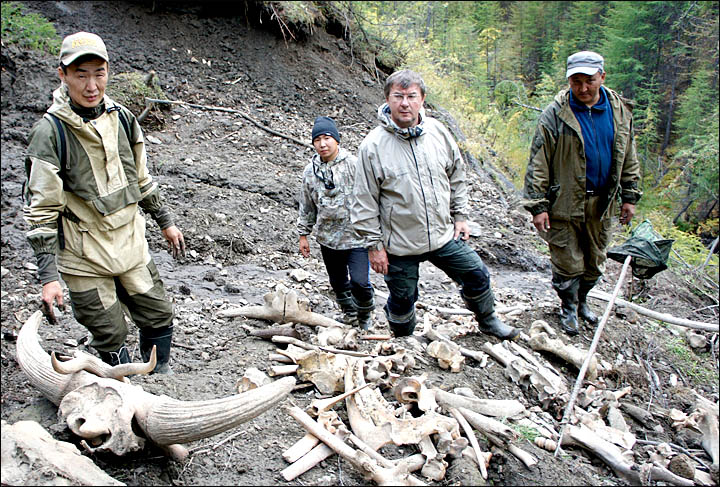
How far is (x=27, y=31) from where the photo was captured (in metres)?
9.39

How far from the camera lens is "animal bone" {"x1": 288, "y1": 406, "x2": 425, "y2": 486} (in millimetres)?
2320

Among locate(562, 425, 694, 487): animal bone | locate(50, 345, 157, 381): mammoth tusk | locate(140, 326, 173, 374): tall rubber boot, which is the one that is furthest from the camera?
locate(140, 326, 173, 374): tall rubber boot

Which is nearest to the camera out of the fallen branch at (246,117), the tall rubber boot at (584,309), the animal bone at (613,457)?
the animal bone at (613,457)

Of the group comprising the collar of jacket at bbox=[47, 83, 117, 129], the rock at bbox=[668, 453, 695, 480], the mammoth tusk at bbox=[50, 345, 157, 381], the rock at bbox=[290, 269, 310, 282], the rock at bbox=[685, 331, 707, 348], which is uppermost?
the collar of jacket at bbox=[47, 83, 117, 129]

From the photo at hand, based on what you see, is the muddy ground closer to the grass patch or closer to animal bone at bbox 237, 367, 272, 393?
the grass patch

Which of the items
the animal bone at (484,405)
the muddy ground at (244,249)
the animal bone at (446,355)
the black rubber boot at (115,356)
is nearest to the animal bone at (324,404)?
the muddy ground at (244,249)

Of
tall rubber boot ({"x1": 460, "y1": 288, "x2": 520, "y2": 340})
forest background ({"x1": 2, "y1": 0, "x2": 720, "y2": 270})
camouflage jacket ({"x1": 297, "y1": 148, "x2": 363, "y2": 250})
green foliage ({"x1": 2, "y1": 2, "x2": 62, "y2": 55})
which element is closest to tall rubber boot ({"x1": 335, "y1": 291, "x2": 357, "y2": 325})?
camouflage jacket ({"x1": 297, "y1": 148, "x2": 363, "y2": 250})

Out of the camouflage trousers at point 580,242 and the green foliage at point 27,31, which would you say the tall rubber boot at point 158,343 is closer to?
the camouflage trousers at point 580,242

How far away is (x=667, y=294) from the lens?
6.95 metres

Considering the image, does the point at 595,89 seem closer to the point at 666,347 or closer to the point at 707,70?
the point at 666,347

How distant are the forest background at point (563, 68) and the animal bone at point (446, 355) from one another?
8937 millimetres

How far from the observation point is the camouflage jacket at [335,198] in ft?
15.4

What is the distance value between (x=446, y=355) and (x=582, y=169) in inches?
82.0

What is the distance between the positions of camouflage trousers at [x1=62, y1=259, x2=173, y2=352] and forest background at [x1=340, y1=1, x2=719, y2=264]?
9688 mm
